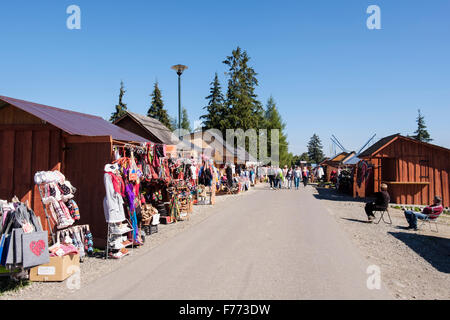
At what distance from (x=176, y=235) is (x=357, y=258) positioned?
197 inches

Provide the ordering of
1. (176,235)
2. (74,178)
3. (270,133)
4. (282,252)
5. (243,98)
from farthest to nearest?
1. (270,133)
2. (243,98)
3. (176,235)
4. (74,178)
5. (282,252)

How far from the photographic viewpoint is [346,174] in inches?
962

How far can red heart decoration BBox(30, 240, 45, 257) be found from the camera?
16.4 ft

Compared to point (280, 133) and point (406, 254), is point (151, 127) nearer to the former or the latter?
point (406, 254)

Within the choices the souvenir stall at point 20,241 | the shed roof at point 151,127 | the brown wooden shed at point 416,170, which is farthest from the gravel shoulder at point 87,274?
the shed roof at point 151,127

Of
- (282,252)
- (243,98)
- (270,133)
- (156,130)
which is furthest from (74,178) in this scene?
(270,133)

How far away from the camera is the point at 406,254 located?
720cm

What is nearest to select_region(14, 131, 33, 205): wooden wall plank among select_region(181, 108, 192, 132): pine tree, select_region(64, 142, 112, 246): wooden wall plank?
select_region(64, 142, 112, 246): wooden wall plank

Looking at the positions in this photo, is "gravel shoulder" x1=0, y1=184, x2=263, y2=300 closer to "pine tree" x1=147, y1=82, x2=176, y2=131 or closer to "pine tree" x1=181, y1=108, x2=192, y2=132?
"pine tree" x1=147, y1=82, x2=176, y2=131

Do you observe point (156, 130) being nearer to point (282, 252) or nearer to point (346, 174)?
point (346, 174)

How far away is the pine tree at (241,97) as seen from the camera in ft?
158

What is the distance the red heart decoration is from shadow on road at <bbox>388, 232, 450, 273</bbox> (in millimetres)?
7420

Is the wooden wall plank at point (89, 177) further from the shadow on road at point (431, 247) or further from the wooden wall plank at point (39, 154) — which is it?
the shadow on road at point (431, 247)

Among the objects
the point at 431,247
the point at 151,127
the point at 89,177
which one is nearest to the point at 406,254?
the point at 431,247
